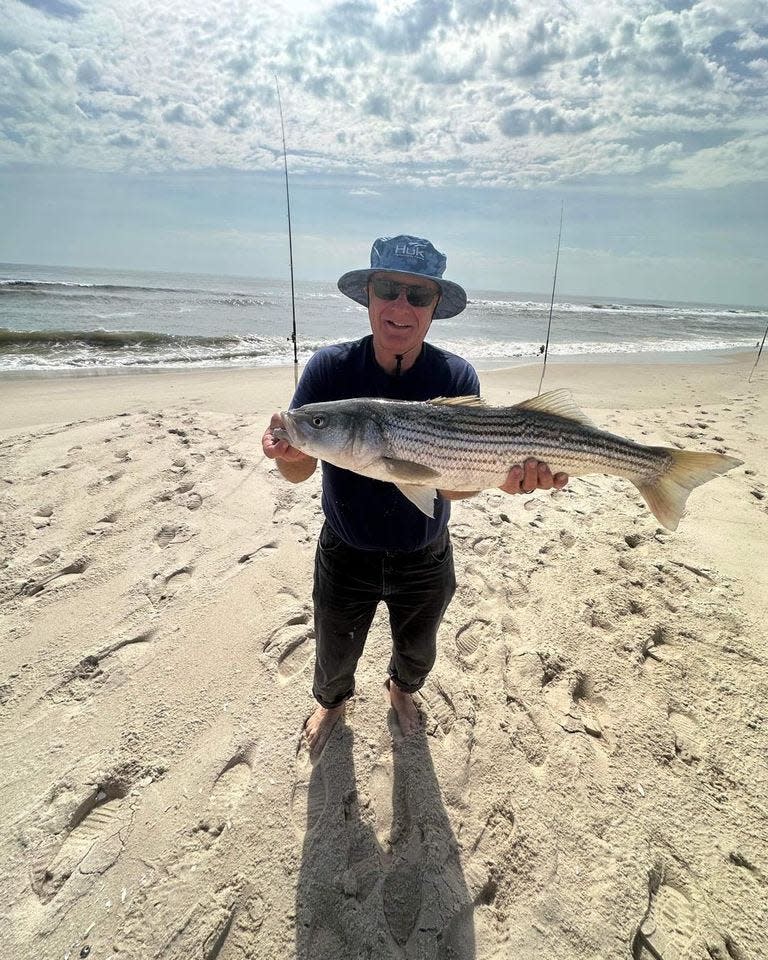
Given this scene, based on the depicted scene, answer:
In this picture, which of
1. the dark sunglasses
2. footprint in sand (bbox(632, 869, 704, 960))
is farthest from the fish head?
footprint in sand (bbox(632, 869, 704, 960))

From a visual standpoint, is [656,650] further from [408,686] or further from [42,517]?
[42,517]

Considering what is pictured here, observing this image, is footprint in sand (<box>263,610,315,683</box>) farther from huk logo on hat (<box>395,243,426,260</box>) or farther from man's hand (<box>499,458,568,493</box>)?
huk logo on hat (<box>395,243,426,260</box>)

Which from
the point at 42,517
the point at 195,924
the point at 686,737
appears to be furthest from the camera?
the point at 42,517

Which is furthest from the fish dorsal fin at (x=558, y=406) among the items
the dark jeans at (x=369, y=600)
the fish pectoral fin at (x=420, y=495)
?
the dark jeans at (x=369, y=600)

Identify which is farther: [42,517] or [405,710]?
[42,517]

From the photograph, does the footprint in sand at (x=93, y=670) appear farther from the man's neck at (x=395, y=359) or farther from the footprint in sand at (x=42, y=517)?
the man's neck at (x=395, y=359)

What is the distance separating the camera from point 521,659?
12.6ft

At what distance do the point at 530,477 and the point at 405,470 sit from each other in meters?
0.85

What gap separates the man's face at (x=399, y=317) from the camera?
274 centimetres

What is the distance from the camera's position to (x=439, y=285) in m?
2.92

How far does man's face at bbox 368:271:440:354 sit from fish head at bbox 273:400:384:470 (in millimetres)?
408

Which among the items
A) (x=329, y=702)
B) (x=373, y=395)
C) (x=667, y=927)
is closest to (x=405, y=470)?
(x=373, y=395)

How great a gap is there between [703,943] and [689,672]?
5.89 ft

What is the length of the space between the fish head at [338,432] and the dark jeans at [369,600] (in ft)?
1.79
